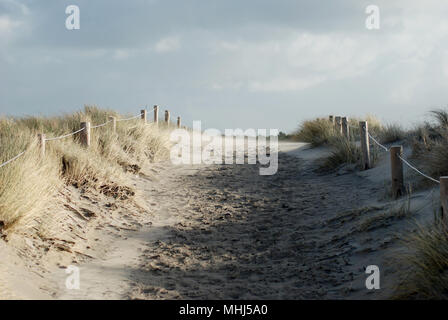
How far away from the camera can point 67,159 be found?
8430mm

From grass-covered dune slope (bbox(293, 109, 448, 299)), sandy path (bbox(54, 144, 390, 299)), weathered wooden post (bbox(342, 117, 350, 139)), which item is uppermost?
weathered wooden post (bbox(342, 117, 350, 139))

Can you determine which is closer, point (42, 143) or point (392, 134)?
point (42, 143)

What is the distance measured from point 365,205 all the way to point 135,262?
4166 millimetres

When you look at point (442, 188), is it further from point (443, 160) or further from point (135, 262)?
point (135, 262)

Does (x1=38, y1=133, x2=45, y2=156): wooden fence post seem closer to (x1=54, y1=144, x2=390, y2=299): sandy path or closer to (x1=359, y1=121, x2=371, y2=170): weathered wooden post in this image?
(x1=54, y1=144, x2=390, y2=299): sandy path

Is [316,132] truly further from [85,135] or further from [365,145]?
[85,135]

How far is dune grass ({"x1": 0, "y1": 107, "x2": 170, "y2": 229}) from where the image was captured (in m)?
6.06

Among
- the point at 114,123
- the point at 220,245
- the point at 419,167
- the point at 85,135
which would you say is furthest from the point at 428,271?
the point at 114,123

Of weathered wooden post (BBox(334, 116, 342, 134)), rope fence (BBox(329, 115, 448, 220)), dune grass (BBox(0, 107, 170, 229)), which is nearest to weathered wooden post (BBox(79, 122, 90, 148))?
dune grass (BBox(0, 107, 170, 229))

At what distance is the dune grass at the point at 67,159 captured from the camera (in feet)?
19.9

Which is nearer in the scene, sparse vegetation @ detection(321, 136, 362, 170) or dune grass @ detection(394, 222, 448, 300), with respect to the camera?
dune grass @ detection(394, 222, 448, 300)

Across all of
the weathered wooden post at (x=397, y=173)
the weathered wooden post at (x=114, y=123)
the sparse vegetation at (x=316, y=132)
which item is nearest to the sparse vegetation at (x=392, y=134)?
the sparse vegetation at (x=316, y=132)
